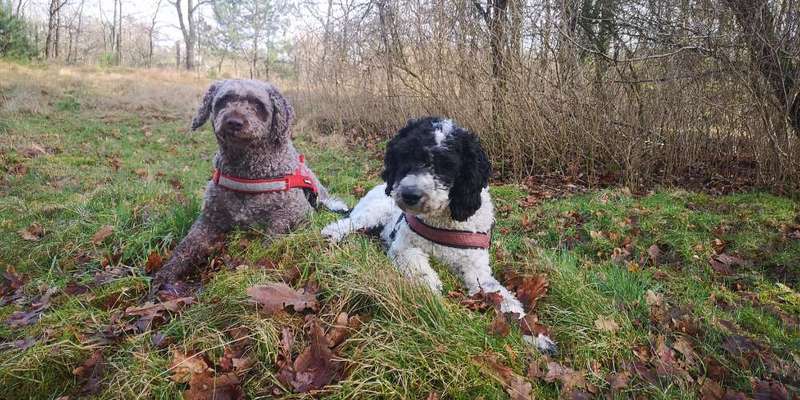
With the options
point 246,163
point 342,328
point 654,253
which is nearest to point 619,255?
point 654,253

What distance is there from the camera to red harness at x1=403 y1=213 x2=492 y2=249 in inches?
124

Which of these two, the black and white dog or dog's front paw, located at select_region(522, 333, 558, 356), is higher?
the black and white dog

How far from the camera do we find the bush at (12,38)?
73.2 ft

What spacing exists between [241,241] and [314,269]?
3.14 feet

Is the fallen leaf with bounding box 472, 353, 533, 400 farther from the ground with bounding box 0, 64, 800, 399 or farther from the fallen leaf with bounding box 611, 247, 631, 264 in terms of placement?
the fallen leaf with bounding box 611, 247, 631, 264

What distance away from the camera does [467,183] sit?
3.07m

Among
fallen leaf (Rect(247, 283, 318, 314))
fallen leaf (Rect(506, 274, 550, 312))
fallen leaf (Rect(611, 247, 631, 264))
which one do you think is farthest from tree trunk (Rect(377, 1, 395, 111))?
fallen leaf (Rect(247, 283, 318, 314))

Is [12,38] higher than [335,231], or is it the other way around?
[12,38]

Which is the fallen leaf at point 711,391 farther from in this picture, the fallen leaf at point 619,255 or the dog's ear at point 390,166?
the dog's ear at point 390,166

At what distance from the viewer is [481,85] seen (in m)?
7.36

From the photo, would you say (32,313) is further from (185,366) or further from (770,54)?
(770,54)

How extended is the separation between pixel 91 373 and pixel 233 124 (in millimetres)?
1799

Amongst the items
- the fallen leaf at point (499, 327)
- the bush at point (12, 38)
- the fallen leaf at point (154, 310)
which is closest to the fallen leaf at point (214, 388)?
the fallen leaf at point (154, 310)

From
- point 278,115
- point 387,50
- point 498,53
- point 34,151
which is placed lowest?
point 34,151
